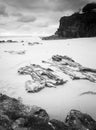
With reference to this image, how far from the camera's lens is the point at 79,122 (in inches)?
117

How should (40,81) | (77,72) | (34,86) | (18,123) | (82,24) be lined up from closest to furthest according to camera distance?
(18,123) < (34,86) < (40,81) < (77,72) < (82,24)

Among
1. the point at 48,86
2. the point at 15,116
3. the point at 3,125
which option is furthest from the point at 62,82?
the point at 3,125

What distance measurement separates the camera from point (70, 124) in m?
2.95

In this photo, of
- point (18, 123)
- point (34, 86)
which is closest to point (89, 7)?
point (34, 86)

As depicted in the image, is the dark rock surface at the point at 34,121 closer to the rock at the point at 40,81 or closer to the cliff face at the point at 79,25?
the rock at the point at 40,81

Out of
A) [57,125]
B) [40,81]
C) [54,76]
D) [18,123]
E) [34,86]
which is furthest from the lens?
[54,76]

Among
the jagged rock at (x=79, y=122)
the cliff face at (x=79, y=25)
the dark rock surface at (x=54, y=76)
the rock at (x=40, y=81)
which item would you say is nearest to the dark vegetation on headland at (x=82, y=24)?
the cliff face at (x=79, y=25)

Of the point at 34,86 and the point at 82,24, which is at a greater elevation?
the point at 82,24

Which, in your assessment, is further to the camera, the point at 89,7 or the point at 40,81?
the point at 89,7

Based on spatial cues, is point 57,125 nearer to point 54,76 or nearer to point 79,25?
point 54,76

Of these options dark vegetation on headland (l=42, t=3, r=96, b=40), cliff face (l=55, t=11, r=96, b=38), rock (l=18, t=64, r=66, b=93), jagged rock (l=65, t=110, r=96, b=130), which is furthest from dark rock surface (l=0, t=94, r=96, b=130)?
cliff face (l=55, t=11, r=96, b=38)

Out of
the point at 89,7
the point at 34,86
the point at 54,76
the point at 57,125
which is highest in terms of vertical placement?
the point at 89,7

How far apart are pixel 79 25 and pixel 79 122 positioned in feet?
107

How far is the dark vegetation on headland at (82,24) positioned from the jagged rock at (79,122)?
26537mm
